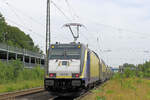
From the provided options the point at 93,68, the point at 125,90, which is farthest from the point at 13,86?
the point at 125,90

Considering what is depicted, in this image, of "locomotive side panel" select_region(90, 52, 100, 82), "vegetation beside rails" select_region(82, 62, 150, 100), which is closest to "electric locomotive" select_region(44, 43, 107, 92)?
"vegetation beside rails" select_region(82, 62, 150, 100)

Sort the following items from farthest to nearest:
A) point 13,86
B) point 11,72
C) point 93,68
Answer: point 11,72 → point 13,86 → point 93,68

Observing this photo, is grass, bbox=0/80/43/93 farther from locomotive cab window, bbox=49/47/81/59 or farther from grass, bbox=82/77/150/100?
grass, bbox=82/77/150/100

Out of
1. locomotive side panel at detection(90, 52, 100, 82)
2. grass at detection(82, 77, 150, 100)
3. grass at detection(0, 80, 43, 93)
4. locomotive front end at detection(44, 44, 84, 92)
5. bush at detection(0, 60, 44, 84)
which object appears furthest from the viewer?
bush at detection(0, 60, 44, 84)

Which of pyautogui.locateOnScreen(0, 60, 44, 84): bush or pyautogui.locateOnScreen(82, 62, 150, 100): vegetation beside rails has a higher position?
pyautogui.locateOnScreen(0, 60, 44, 84): bush

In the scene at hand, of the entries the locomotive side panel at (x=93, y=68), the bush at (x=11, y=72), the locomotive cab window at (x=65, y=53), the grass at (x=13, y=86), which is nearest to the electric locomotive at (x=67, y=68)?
the locomotive cab window at (x=65, y=53)

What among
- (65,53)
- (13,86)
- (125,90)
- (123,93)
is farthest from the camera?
(13,86)

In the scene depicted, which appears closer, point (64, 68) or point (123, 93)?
point (64, 68)

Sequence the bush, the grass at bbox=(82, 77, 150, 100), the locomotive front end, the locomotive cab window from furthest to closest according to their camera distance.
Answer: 1. the bush
2. the locomotive cab window
3. the locomotive front end
4. the grass at bbox=(82, 77, 150, 100)

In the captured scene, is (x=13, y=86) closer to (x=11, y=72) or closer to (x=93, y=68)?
(x=11, y=72)

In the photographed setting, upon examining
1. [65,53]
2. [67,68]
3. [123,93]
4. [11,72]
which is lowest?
[123,93]

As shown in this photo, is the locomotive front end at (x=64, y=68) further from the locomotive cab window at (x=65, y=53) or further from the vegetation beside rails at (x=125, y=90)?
the vegetation beside rails at (x=125, y=90)

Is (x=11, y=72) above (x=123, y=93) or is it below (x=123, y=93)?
above

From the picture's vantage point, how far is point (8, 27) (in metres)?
65.5
